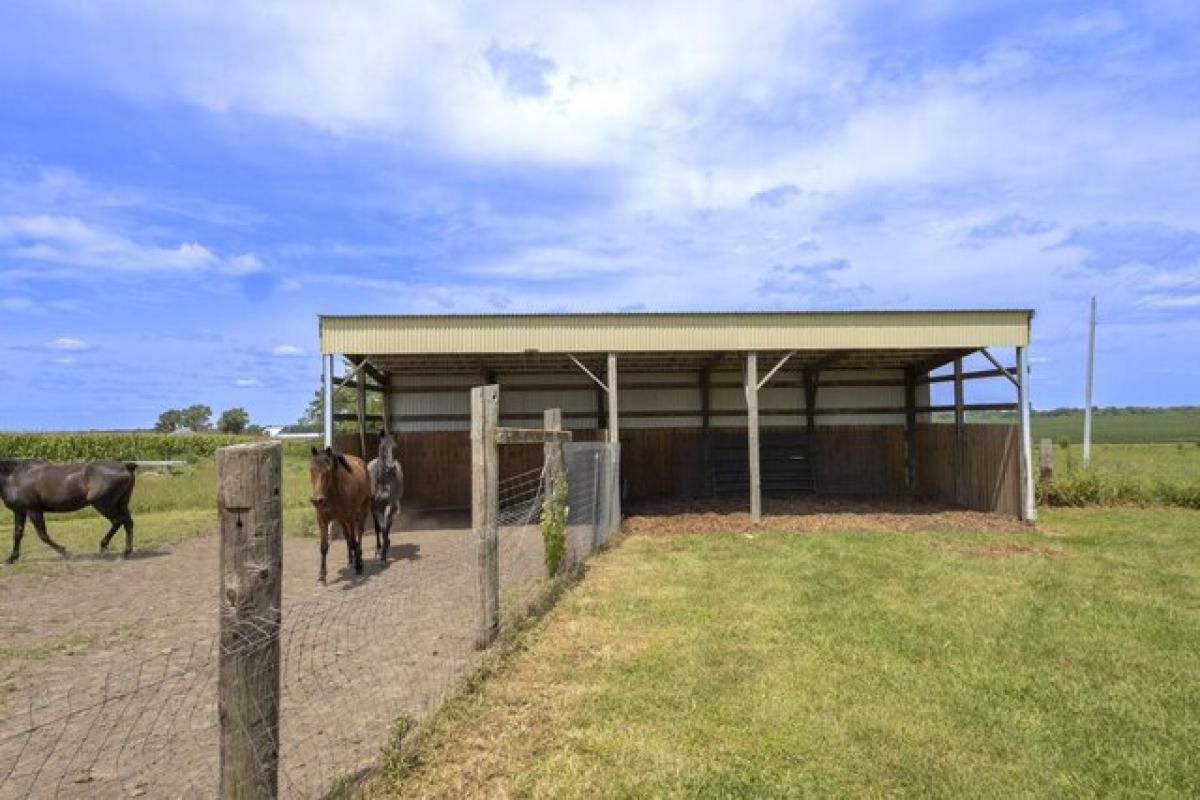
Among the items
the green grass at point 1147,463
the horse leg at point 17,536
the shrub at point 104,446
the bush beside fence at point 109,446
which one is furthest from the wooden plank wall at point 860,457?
the shrub at point 104,446

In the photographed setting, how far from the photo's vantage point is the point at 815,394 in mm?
18172

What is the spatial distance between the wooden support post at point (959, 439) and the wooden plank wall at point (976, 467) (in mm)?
71

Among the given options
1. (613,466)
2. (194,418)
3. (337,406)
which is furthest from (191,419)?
(613,466)

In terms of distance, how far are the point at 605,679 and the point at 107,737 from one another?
3.19 m

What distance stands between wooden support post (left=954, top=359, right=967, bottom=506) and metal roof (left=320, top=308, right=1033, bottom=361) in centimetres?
272

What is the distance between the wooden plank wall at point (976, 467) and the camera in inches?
549

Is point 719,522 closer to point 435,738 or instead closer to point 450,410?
point 450,410

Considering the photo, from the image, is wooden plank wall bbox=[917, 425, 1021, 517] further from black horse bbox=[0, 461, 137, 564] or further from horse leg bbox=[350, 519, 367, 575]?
black horse bbox=[0, 461, 137, 564]

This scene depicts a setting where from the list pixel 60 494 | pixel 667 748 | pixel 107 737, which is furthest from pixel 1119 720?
pixel 60 494

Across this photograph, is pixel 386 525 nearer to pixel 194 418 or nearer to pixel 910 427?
pixel 910 427

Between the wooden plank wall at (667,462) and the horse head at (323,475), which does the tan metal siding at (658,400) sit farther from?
the horse head at (323,475)

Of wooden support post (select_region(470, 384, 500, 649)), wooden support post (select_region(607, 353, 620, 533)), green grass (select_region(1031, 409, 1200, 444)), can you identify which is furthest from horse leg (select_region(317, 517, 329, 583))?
green grass (select_region(1031, 409, 1200, 444))

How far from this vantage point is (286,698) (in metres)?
5.03

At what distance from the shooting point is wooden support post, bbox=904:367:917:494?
17953 mm
